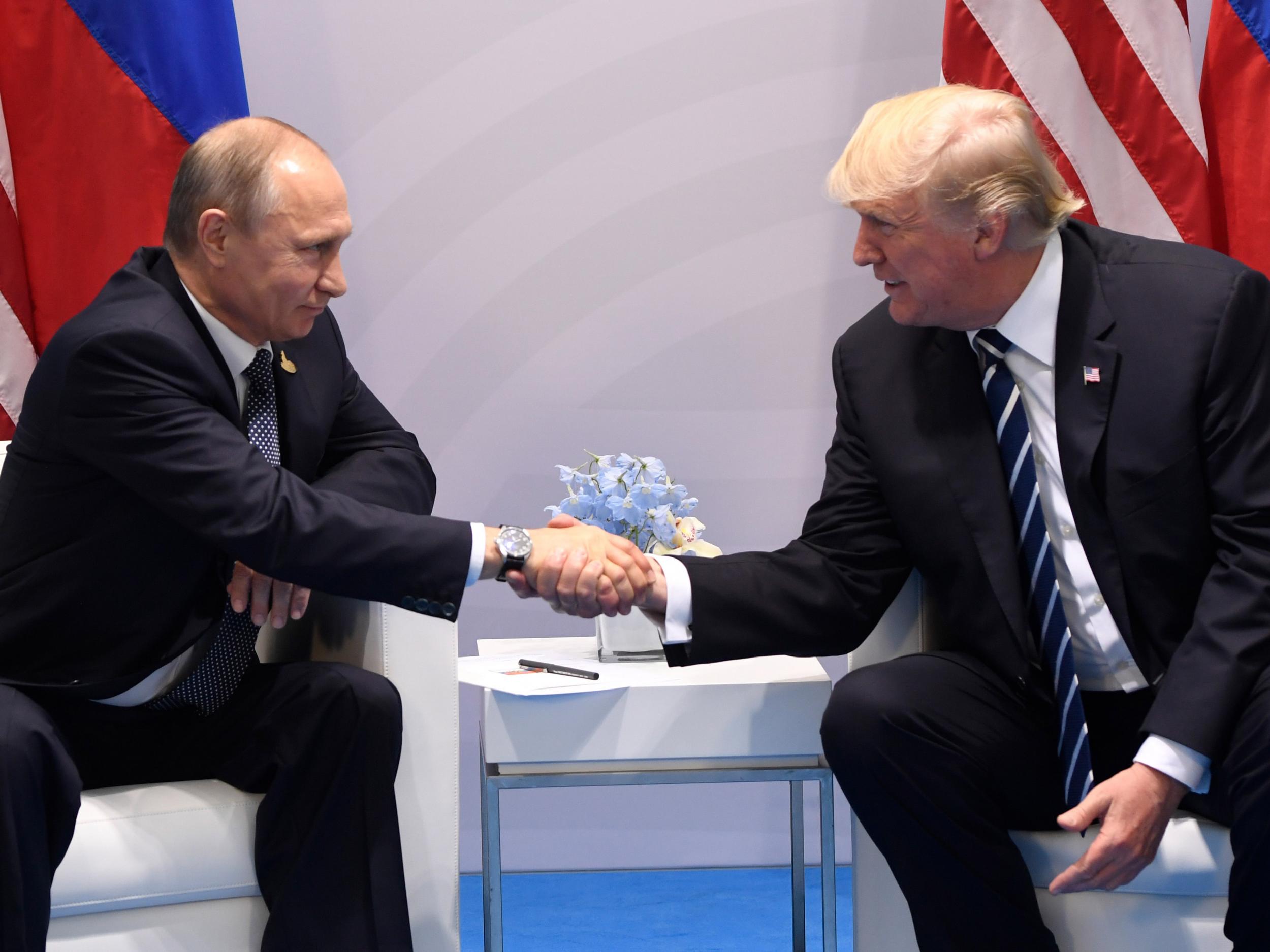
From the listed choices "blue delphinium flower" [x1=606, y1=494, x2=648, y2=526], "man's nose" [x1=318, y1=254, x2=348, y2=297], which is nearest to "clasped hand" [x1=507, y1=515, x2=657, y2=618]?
"blue delphinium flower" [x1=606, y1=494, x2=648, y2=526]

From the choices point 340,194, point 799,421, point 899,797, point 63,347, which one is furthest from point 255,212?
point 799,421

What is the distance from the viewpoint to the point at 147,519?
188cm

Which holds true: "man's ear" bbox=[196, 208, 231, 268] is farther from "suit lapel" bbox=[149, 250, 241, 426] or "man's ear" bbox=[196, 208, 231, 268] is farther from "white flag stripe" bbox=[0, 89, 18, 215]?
"white flag stripe" bbox=[0, 89, 18, 215]

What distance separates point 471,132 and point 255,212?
120 cm

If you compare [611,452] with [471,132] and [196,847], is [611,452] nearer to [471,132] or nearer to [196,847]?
[471,132]

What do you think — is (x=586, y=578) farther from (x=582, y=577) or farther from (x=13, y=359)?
(x=13, y=359)

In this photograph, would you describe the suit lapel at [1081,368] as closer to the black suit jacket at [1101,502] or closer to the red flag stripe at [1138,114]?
the black suit jacket at [1101,502]

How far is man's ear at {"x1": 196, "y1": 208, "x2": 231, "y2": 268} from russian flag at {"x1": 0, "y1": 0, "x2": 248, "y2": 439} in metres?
0.89

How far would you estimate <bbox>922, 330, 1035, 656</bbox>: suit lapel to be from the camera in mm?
1897

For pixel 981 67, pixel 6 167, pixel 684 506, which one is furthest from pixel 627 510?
pixel 6 167

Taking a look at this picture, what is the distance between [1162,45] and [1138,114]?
0.47 feet

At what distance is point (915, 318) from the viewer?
199 cm

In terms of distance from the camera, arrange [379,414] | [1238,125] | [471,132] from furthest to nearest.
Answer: [471,132] < [1238,125] < [379,414]

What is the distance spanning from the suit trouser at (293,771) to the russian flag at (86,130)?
1.10 meters
